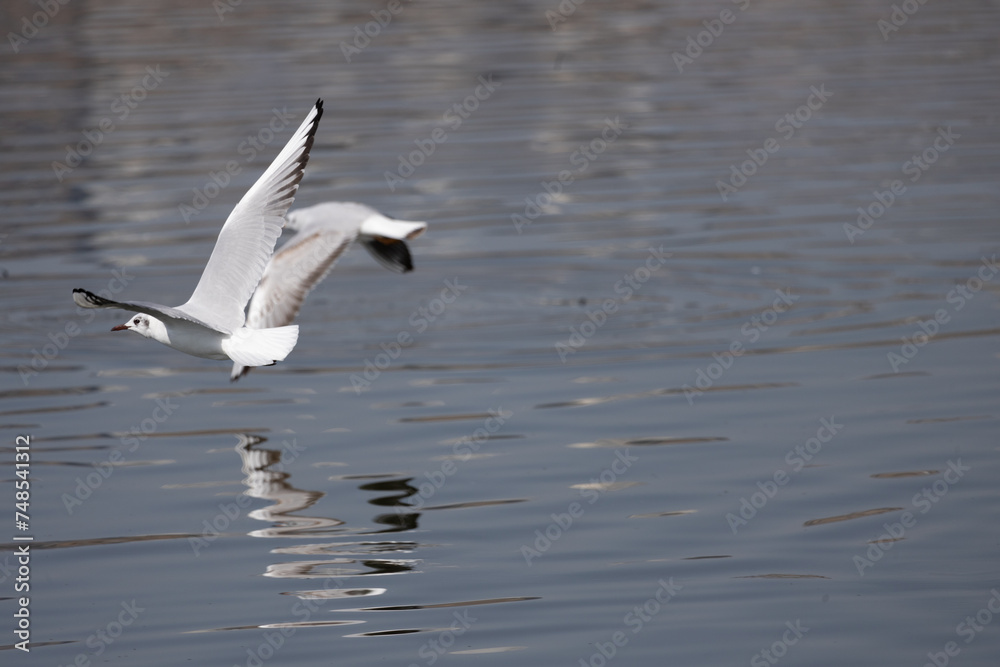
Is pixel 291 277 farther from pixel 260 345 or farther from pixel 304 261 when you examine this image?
pixel 260 345

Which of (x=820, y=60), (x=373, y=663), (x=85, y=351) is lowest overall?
(x=373, y=663)

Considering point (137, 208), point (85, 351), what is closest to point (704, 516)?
point (85, 351)

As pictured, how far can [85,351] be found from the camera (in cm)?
1248

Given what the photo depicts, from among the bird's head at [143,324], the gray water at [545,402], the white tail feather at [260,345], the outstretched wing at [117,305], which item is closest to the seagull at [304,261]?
the gray water at [545,402]

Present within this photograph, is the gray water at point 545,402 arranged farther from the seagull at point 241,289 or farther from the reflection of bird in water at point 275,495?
the seagull at point 241,289

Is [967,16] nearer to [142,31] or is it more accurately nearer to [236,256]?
[142,31]

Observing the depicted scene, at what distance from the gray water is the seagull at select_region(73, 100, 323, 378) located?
1.06 m

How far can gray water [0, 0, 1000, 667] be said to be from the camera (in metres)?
7.46

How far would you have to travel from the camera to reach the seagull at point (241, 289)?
8.24 metres

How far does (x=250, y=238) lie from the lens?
9289 millimetres

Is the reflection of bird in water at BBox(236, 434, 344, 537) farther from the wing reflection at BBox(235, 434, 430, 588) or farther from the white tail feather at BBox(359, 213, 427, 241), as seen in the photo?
the white tail feather at BBox(359, 213, 427, 241)

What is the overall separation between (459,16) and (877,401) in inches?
1104

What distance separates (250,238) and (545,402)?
7.90ft

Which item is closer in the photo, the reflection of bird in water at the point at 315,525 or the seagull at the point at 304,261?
the reflection of bird in water at the point at 315,525
